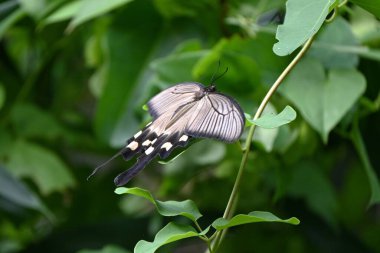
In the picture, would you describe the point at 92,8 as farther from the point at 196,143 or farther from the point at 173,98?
the point at 173,98

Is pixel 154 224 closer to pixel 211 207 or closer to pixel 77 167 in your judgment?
pixel 211 207

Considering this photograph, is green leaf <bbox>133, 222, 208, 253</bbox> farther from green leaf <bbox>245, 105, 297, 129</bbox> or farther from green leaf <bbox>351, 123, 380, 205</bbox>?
green leaf <bbox>351, 123, 380, 205</bbox>

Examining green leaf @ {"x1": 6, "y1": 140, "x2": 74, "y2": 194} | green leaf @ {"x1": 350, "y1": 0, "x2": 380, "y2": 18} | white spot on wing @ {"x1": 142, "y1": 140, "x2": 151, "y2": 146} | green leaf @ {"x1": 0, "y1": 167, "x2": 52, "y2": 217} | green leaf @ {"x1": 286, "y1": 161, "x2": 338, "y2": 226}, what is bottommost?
green leaf @ {"x1": 286, "y1": 161, "x2": 338, "y2": 226}

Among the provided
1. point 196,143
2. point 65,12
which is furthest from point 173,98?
point 65,12

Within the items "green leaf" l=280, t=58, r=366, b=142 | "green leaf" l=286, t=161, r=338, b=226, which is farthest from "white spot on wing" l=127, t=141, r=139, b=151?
"green leaf" l=286, t=161, r=338, b=226

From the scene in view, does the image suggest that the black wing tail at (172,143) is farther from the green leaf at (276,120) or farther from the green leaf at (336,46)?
the green leaf at (336,46)

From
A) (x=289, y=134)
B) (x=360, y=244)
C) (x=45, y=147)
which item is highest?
(x=289, y=134)

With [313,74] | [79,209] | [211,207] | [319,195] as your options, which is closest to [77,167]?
[79,209]
